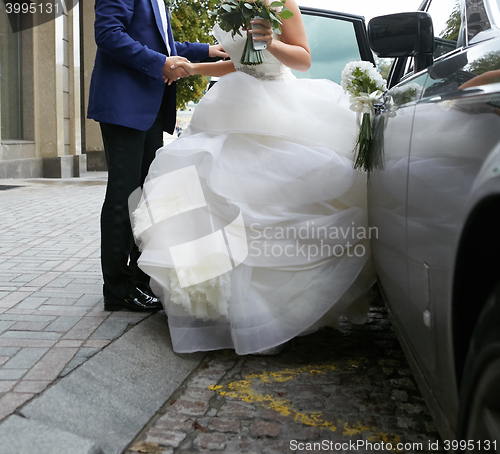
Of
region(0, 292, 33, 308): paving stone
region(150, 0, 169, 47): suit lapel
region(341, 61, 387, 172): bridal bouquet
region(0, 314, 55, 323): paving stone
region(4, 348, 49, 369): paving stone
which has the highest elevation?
region(150, 0, 169, 47): suit lapel

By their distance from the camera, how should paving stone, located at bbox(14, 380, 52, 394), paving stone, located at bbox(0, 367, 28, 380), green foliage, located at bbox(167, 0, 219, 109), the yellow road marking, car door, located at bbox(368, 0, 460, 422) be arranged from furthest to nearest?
1. green foliage, located at bbox(167, 0, 219, 109)
2. paving stone, located at bbox(0, 367, 28, 380)
3. paving stone, located at bbox(14, 380, 52, 394)
4. the yellow road marking
5. car door, located at bbox(368, 0, 460, 422)

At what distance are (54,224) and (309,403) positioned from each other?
5.02 m

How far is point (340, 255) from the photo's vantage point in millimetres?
2996

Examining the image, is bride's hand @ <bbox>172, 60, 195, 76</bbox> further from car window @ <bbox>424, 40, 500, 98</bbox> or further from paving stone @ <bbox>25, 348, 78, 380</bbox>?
car window @ <bbox>424, 40, 500, 98</bbox>

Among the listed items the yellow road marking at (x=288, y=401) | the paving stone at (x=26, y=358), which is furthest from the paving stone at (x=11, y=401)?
the yellow road marking at (x=288, y=401)

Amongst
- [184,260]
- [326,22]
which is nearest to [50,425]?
[184,260]

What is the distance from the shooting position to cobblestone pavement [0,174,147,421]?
8.50ft

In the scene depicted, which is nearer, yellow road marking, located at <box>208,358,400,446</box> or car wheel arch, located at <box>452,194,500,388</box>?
car wheel arch, located at <box>452,194,500,388</box>

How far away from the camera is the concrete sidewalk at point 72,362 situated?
214 centimetres

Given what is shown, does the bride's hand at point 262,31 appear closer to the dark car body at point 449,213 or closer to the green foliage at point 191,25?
the dark car body at point 449,213

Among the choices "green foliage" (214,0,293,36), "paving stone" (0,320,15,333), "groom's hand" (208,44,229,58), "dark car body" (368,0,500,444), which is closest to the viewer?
"dark car body" (368,0,500,444)

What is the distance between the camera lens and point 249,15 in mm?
3000

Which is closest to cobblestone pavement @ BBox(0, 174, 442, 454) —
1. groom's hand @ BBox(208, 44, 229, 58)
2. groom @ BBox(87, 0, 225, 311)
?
groom @ BBox(87, 0, 225, 311)

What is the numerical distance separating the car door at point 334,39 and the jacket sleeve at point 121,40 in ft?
5.24
